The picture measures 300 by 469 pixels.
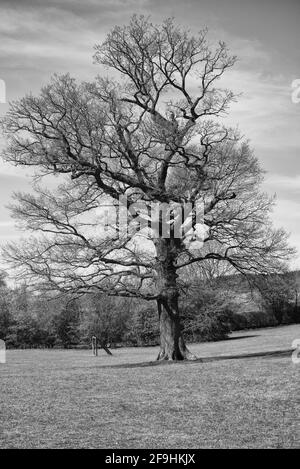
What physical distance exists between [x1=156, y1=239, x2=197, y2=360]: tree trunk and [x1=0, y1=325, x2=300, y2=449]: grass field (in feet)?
16.3

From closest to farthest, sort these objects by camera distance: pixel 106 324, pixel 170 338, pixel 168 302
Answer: pixel 168 302 → pixel 170 338 → pixel 106 324

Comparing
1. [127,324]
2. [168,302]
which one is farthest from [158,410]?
[127,324]

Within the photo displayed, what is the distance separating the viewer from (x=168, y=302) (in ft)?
70.8

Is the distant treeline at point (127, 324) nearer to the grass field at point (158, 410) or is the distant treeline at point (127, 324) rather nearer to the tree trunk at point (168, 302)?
the tree trunk at point (168, 302)

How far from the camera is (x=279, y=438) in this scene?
8.73 meters

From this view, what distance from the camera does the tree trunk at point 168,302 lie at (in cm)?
2142

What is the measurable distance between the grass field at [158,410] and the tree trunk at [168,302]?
16.3ft

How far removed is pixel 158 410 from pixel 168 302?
34.2 ft

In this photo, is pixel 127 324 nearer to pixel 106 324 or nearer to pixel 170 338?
pixel 106 324

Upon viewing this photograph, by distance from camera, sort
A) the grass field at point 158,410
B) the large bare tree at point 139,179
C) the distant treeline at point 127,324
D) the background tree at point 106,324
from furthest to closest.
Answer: the distant treeline at point 127,324
the background tree at point 106,324
the large bare tree at point 139,179
the grass field at point 158,410

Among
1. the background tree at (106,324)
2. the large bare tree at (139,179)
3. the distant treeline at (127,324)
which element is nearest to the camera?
the large bare tree at (139,179)

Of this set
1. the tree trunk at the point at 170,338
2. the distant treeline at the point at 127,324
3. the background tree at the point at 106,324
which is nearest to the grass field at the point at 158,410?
the tree trunk at the point at 170,338
